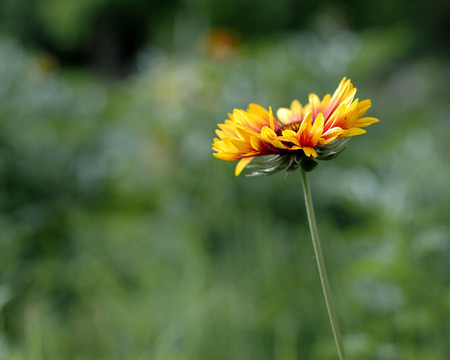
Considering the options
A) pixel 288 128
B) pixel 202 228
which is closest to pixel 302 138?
pixel 288 128

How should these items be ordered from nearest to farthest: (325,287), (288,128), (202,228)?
(325,287)
(288,128)
(202,228)

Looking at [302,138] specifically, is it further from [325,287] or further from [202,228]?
[202,228]

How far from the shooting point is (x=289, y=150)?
573 mm

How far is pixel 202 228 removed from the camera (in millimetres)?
1885

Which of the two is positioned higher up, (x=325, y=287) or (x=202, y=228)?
(x=202, y=228)

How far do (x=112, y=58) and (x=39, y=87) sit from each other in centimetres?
988

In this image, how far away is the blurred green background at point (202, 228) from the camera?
1.23 m

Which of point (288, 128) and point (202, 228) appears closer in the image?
point (288, 128)

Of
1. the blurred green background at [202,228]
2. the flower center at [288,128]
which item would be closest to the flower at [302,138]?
the flower center at [288,128]

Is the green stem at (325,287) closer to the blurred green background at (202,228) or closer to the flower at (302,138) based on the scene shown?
the flower at (302,138)

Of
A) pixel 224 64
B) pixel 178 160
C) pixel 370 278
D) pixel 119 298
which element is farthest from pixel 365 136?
pixel 119 298

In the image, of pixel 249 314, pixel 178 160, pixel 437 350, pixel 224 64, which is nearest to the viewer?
pixel 437 350

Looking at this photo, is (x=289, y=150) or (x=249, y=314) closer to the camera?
(x=289, y=150)

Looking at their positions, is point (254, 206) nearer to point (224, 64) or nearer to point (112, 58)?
point (224, 64)
